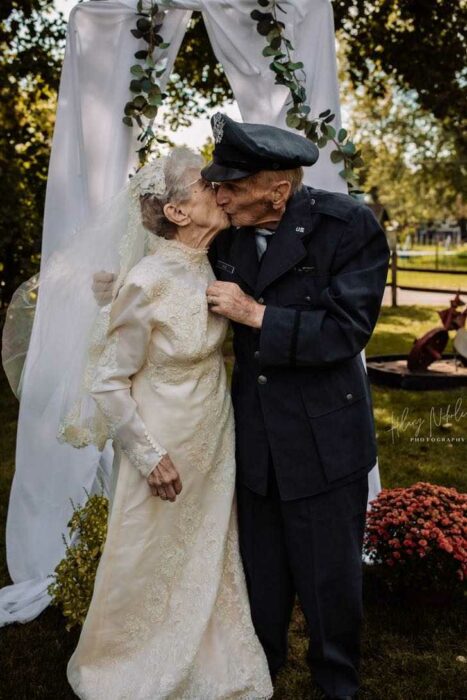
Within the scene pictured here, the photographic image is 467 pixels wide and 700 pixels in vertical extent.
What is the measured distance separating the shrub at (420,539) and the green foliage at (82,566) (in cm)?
140

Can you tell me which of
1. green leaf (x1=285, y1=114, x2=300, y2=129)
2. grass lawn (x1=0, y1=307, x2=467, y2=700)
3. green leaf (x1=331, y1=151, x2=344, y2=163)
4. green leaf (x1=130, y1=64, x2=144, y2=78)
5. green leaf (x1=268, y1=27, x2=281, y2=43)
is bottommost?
grass lawn (x1=0, y1=307, x2=467, y2=700)

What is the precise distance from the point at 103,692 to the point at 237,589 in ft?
2.16

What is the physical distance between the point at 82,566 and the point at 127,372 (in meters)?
1.24

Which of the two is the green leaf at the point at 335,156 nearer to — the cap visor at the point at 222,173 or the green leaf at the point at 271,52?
the green leaf at the point at 271,52

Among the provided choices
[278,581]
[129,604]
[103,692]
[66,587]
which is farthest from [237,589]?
[66,587]

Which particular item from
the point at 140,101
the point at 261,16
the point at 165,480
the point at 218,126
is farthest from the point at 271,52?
the point at 165,480

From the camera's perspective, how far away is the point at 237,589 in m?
3.05

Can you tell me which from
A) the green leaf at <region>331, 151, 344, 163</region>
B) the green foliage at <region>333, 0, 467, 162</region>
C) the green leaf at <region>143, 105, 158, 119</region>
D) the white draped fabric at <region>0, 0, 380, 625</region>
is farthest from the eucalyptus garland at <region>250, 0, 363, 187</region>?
the green foliage at <region>333, 0, 467, 162</region>

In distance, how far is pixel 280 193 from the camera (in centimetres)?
272

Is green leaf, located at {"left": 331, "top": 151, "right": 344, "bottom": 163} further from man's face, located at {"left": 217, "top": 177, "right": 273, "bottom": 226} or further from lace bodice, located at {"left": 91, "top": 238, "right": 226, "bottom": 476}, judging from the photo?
lace bodice, located at {"left": 91, "top": 238, "right": 226, "bottom": 476}

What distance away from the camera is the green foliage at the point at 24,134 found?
9000 mm

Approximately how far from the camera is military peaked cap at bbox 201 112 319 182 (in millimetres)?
2557

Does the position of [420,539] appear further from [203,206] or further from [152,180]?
[152,180]

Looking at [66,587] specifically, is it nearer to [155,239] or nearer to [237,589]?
[237,589]
